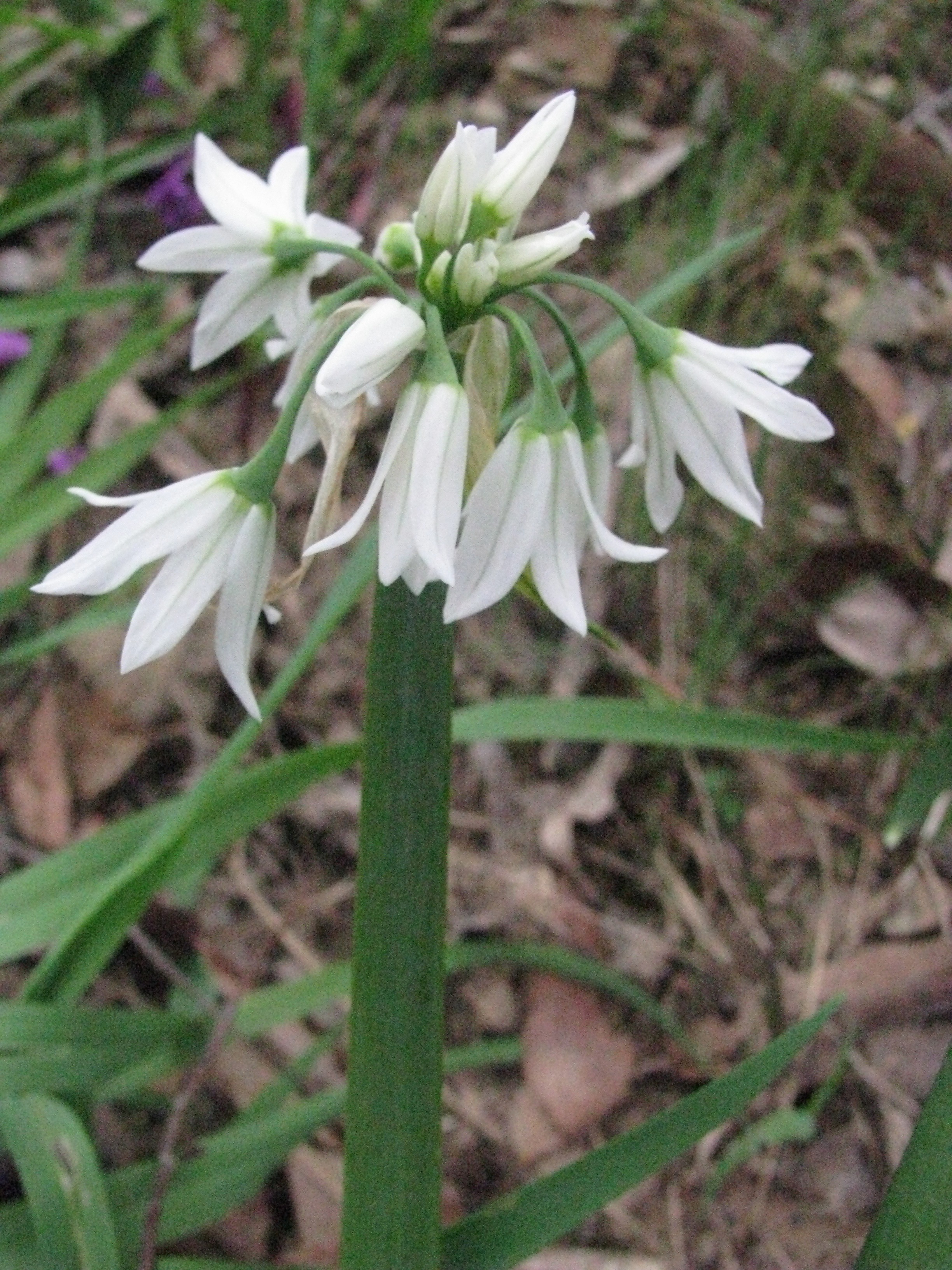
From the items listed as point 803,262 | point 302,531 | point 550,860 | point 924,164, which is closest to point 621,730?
point 550,860

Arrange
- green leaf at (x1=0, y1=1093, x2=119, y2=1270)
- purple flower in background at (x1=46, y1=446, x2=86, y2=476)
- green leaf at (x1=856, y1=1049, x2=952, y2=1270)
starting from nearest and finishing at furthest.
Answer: green leaf at (x1=856, y1=1049, x2=952, y2=1270), green leaf at (x1=0, y1=1093, x2=119, y2=1270), purple flower in background at (x1=46, y1=446, x2=86, y2=476)

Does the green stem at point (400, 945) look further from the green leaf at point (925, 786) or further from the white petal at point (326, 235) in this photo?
the green leaf at point (925, 786)

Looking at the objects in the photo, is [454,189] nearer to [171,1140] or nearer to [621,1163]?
[621,1163]

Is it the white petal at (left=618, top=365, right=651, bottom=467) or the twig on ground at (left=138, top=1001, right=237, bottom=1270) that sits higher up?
the white petal at (left=618, top=365, right=651, bottom=467)

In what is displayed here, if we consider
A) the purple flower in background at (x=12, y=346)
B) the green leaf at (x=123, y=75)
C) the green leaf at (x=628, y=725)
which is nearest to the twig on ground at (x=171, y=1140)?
the green leaf at (x=628, y=725)

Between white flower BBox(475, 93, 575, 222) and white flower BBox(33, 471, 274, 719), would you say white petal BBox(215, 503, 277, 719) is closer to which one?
white flower BBox(33, 471, 274, 719)

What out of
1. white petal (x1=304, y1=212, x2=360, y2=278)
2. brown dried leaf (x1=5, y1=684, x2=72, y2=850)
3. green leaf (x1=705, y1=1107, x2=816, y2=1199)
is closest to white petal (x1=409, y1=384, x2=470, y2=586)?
white petal (x1=304, y1=212, x2=360, y2=278)

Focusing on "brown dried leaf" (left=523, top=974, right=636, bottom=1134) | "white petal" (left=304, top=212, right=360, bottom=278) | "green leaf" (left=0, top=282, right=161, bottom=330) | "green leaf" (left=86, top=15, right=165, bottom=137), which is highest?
"white petal" (left=304, top=212, right=360, bottom=278)

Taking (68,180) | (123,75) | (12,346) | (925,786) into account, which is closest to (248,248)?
(925,786)
